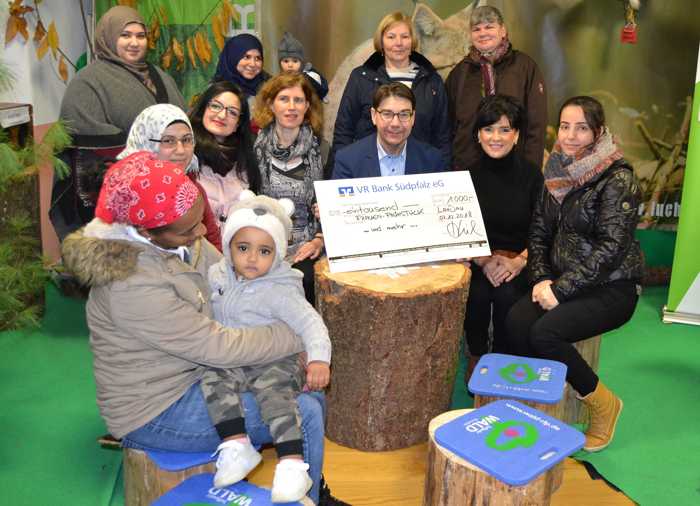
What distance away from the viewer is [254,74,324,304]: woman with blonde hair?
3824 mm

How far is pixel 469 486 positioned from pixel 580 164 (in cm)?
163

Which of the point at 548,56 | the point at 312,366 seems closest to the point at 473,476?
the point at 312,366

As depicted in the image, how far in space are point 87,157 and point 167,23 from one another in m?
2.16

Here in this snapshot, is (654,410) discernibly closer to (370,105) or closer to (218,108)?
(370,105)

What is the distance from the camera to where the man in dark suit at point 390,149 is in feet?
12.0

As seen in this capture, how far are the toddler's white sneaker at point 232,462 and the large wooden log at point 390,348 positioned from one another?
1.00 m

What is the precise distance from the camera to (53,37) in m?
5.32

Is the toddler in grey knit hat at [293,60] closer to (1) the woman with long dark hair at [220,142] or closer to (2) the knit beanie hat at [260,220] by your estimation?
(1) the woman with long dark hair at [220,142]

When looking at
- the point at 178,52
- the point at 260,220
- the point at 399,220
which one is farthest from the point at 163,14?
the point at 260,220

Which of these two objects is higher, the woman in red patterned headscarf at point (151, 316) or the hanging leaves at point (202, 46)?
the hanging leaves at point (202, 46)

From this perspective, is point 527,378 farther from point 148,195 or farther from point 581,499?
point 148,195

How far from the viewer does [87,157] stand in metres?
3.79

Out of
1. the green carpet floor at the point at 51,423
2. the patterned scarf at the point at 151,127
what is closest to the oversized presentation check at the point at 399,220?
the patterned scarf at the point at 151,127

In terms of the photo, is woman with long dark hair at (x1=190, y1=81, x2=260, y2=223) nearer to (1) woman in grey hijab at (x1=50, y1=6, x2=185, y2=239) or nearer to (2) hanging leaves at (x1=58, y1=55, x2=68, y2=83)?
(1) woman in grey hijab at (x1=50, y1=6, x2=185, y2=239)
